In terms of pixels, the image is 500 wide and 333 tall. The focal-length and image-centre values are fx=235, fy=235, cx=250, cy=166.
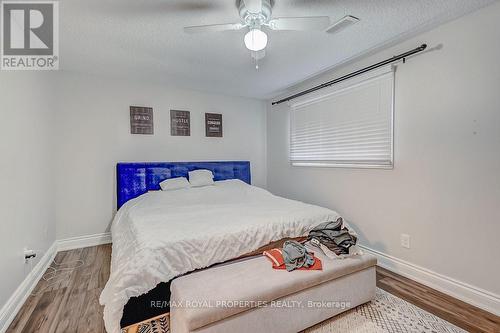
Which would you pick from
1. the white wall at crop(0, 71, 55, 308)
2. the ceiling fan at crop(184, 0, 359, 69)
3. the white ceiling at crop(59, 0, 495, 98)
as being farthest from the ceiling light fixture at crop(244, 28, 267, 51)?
the white wall at crop(0, 71, 55, 308)

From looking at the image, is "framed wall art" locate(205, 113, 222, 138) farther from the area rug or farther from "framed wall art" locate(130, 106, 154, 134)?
the area rug

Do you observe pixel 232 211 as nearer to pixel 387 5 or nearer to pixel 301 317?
pixel 301 317

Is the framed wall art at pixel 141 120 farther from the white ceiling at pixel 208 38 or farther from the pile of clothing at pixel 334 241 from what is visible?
the pile of clothing at pixel 334 241

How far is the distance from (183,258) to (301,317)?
0.90 metres

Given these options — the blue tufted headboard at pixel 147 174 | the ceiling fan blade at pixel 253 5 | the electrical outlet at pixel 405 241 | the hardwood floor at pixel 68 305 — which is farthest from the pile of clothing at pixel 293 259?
the blue tufted headboard at pixel 147 174

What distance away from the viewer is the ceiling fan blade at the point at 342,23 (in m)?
1.95

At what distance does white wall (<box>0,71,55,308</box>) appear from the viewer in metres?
1.74

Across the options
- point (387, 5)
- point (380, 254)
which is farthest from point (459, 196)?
point (387, 5)

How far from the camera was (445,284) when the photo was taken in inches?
82.2

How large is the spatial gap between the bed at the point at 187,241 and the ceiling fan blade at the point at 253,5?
164cm

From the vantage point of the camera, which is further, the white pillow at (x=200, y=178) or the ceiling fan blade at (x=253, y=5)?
the white pillow at (x=200, y=178)

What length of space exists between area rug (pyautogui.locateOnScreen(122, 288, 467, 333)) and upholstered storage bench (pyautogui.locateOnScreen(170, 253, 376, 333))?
6 cm

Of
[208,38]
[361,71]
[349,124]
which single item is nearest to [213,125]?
[208,38]

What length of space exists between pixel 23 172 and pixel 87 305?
1281mm
